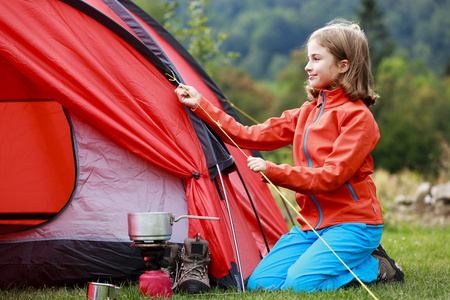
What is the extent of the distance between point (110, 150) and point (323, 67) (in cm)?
116

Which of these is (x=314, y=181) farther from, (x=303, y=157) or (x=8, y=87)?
(x=8, y=87)

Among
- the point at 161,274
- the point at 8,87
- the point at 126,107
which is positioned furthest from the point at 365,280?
the point at 8,87

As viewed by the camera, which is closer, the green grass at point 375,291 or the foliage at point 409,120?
the green grass at point 375,291

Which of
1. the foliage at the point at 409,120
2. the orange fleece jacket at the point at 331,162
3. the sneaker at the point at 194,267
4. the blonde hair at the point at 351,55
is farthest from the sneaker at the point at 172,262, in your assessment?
the foliage at the point at 409,120

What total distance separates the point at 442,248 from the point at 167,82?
2.32 metres

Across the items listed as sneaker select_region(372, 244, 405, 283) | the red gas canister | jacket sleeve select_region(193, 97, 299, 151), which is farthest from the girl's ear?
the red gas canister

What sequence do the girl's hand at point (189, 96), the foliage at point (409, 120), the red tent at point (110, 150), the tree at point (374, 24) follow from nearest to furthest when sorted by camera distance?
the red tent at point (110, 150)
the girl's hand at point (189, 96)
the foliage at point (409, 120)
the tree at point (374, 24)

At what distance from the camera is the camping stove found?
2391 millimetres

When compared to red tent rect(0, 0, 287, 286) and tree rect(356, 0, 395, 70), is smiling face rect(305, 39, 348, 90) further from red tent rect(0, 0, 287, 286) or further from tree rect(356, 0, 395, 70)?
tree rect(356, 0, 395, 70)

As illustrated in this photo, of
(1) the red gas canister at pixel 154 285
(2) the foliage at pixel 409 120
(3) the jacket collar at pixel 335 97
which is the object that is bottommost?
(1) the red gas canister at pixel 154 285

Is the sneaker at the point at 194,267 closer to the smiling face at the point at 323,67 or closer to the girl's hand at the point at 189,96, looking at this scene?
the girl's hand at the point at 189,96

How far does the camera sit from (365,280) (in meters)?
2.64

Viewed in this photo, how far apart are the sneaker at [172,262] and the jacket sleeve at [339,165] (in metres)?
0.60

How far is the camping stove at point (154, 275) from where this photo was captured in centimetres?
239
